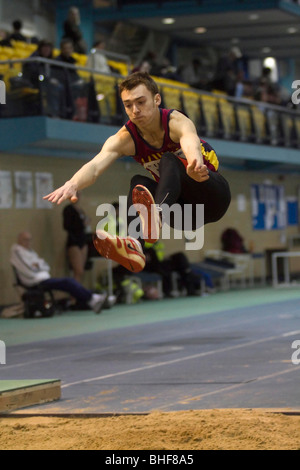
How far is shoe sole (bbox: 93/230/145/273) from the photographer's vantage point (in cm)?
596

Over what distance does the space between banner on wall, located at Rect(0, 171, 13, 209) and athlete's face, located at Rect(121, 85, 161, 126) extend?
36.2 ft

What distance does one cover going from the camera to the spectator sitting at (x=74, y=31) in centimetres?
1742

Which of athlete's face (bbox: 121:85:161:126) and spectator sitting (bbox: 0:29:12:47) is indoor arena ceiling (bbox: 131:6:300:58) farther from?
athlete's face (bbox: 121:85:161:126)

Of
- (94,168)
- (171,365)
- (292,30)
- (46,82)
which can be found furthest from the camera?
(292,30)

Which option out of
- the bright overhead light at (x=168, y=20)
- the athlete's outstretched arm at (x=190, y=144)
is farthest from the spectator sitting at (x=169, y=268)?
the athlete's outstretched arm at (x=190, y=144)

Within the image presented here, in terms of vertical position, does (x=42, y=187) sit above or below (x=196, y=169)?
above

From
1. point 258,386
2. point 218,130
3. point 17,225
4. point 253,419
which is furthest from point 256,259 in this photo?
point 253,419

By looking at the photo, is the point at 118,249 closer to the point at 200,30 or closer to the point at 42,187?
the point at 42,187

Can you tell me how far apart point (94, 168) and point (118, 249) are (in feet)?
1.95

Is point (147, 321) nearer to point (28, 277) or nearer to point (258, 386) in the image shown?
point (28, 277)

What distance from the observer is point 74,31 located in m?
17.6

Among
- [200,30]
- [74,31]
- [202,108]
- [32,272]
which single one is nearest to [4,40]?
[74,31]

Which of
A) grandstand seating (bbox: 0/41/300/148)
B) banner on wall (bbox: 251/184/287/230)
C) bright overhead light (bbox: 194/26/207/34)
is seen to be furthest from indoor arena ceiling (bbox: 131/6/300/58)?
banner on wall (bbox: 251/184/287/230)

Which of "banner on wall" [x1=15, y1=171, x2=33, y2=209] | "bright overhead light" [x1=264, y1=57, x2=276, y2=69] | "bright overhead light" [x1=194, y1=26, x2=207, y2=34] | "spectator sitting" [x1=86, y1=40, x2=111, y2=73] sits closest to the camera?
"spectator sitting" [x1=86, y1=40, x2=111, y2=73]
